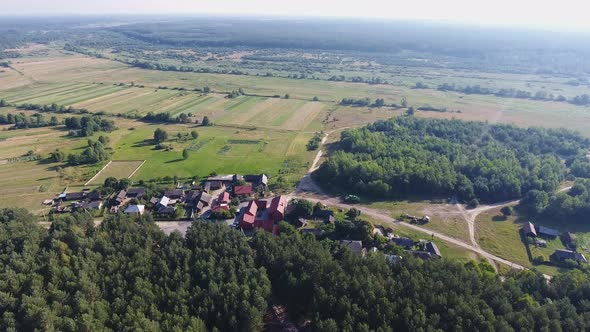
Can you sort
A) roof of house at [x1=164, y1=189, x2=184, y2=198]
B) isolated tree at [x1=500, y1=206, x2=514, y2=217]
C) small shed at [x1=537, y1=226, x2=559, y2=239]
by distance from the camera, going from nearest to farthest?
small shed at [x1=537, y1=226, x2=559, y2=239] < isolated tree at [x1=500, y1=206, x2=514, y2=217] < roof of house at [x1=164, y1=189, x2=184, y2=198]

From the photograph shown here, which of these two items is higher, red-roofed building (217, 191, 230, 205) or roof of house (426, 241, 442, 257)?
roof of house (426, 241, 442, 257)

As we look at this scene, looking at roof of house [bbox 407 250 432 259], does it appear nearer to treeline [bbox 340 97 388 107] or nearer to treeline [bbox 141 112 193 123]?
treeline [bbox 141 112 193 123]

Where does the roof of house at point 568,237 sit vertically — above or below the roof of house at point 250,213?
above

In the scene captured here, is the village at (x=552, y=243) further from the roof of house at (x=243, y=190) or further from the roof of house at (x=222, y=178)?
the roof of house at (x=222, y=178)

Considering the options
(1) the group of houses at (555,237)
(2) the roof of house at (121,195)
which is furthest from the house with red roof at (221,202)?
(1) the group of houses at (555,237)

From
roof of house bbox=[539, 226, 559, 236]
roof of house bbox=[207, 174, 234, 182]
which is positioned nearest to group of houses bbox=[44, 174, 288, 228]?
roof of house bbox=[207, 174, 234, 182]

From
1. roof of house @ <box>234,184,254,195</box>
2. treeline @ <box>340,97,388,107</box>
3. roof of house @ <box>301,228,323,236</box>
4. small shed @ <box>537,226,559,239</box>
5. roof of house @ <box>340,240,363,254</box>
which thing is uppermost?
treeline @ <box>340,97,388,107</box>

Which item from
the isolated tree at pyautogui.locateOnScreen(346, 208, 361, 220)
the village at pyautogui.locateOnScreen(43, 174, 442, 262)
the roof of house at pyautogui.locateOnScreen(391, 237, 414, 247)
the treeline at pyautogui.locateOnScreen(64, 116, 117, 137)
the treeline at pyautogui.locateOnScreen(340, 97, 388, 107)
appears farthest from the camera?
the treeline at pyautogui.locateOnScreen(340, 97, 388, 107)
